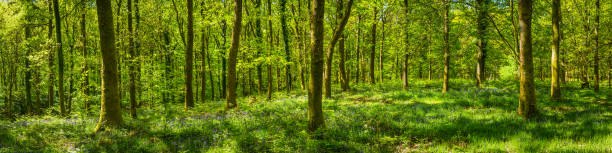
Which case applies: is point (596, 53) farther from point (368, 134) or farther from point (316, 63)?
point (316, 63)

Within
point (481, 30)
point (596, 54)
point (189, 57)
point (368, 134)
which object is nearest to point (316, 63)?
point (368, 134)

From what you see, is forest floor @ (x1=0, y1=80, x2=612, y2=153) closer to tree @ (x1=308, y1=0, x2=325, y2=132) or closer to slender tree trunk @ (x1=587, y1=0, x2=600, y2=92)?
tree @ (x1=308, y1=0, x2=325, y2=132)

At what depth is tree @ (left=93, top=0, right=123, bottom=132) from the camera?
7.62m

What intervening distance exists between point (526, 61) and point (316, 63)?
5.83 meters

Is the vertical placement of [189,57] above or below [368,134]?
above

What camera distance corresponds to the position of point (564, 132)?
221 inches

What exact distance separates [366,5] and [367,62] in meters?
30.6

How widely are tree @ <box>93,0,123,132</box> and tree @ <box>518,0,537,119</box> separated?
11691mm

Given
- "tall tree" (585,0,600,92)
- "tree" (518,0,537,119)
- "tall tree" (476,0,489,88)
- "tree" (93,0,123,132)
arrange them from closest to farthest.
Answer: "tree" (518,0,537,119)
"tree" (93,0,123,132)
"tall tree" (476,0,489,88)
"tall tree" (585,0,600,92)

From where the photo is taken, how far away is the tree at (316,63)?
611 centimetres

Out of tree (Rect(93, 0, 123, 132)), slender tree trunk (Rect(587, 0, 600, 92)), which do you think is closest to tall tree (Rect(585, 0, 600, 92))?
slender tree trunk (Rect(587, 0, 600, 92))

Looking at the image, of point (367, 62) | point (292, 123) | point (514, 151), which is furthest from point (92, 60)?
point (367, 62)

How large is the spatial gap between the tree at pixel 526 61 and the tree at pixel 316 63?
5.53 m

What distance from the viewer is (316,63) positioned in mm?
6133
